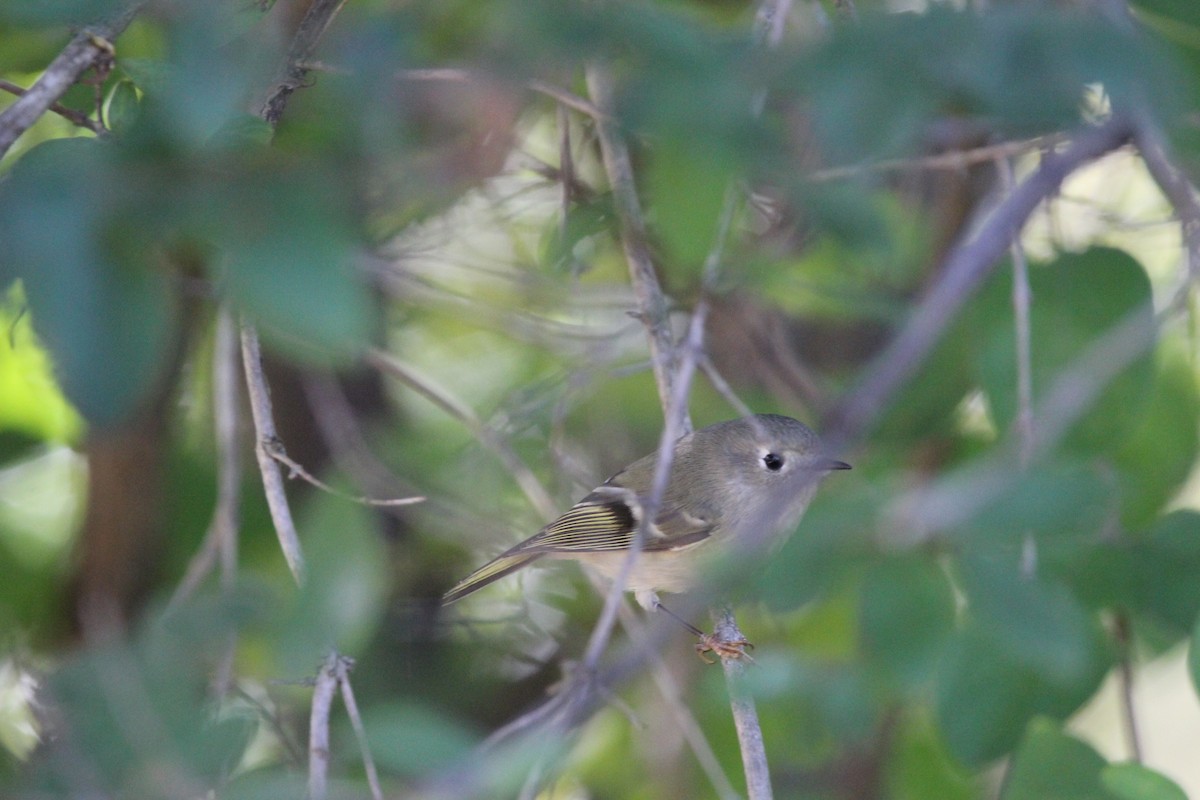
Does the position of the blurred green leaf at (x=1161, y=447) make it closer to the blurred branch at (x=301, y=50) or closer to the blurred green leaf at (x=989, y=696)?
the blurred green leaf at (x=989, y=696)

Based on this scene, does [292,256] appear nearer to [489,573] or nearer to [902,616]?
[902,616]

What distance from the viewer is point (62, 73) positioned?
114cm

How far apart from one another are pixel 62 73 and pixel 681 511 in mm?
1689

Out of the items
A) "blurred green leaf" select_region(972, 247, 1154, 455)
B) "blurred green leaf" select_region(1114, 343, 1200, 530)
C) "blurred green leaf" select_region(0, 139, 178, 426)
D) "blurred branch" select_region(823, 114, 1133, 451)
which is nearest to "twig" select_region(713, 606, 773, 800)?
"blurred branch" select_region(823, 114, 1133, 451)

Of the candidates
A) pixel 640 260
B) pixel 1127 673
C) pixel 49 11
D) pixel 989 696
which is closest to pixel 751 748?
pixel 989 696

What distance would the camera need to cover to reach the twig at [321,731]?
112cm

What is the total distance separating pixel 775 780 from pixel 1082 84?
2101 millimetres

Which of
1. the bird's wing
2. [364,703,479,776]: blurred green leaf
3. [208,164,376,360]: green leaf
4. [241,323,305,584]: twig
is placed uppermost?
[208,164,376,360]: green leaf

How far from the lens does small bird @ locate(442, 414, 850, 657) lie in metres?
2.38

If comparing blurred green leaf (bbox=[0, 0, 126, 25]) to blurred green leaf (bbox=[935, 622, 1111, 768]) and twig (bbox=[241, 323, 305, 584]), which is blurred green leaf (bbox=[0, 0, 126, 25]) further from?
blurred green leaf (bbox=[935, 622, 1111, 768])

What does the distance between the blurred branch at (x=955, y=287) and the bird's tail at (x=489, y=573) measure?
3.24 feet

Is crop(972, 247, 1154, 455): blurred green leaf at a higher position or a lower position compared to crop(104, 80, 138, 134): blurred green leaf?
lower

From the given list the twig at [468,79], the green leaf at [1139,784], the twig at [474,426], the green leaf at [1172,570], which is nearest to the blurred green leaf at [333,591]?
the twig at [468,79]

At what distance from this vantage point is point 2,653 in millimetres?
2369
